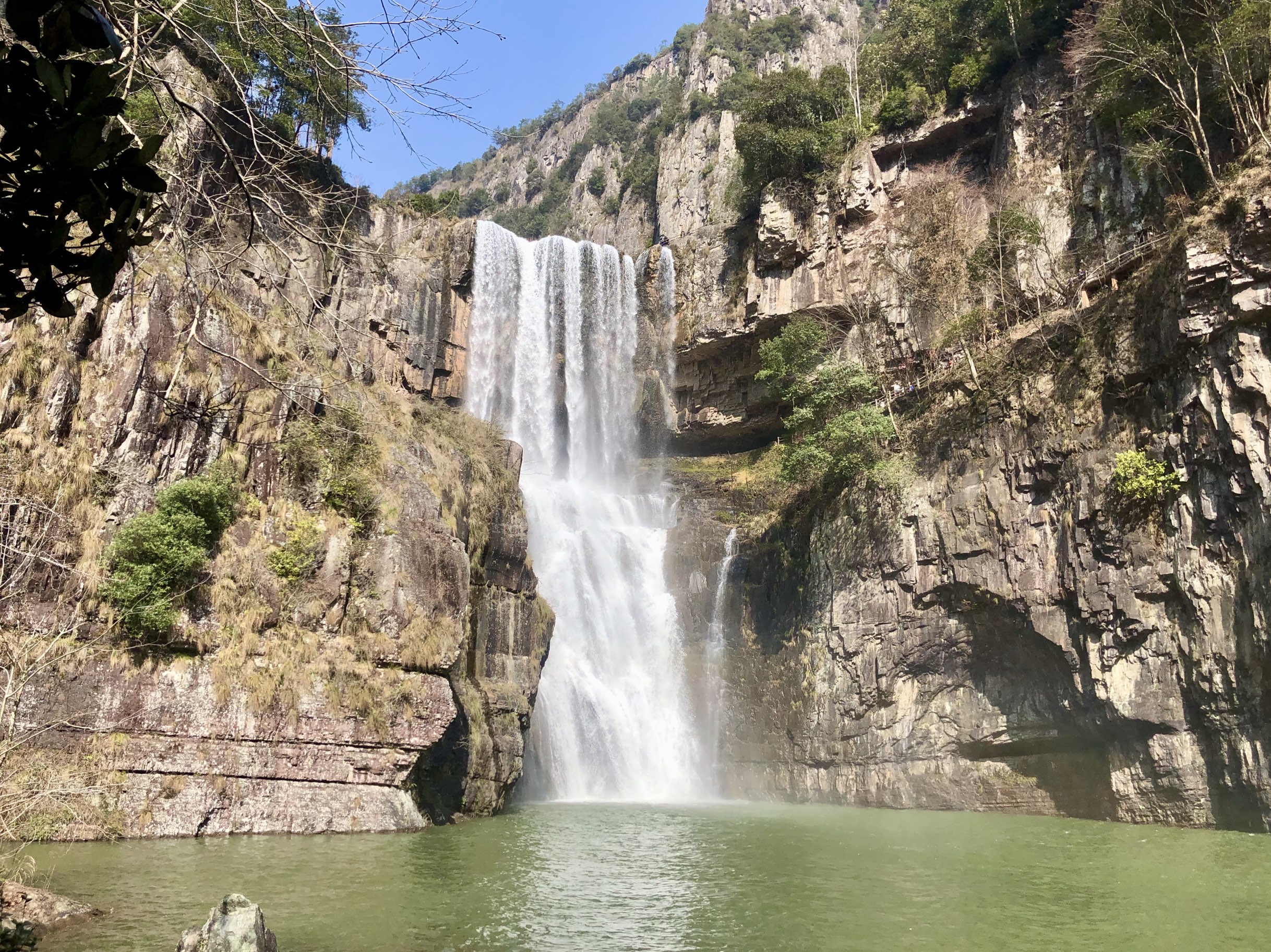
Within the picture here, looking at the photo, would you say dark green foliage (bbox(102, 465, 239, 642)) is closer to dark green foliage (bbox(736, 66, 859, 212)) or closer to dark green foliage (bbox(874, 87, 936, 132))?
dark green foliage (bbox(736, 66, 859, 212))

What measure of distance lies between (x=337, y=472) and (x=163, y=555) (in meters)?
3.75

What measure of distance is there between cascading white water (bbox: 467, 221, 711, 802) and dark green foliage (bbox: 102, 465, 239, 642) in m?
10.5

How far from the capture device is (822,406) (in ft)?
87.1

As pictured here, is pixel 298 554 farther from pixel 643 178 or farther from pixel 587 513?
pixel 643 178

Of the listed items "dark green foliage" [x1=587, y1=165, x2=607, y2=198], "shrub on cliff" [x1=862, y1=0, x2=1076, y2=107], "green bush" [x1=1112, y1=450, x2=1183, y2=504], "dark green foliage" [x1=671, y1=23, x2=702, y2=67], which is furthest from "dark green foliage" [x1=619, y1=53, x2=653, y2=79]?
"green bush" [x1=1112, y1=450, x2=1183, y2=504]

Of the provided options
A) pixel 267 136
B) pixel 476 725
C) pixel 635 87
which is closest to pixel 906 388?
pixel 476 725

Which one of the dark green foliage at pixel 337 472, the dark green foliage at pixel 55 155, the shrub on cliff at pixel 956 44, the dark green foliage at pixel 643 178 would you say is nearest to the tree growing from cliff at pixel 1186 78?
the shrub on cliff at pixel 956 44

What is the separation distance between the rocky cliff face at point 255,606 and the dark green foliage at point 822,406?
10.2 meters

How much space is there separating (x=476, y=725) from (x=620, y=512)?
48.8 ft

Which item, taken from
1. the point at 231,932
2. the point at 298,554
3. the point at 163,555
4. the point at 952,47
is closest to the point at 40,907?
the point at 231,932

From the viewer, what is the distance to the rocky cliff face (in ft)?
45.2

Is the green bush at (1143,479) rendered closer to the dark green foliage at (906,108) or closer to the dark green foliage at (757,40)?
the dark green foliage at (906,108)

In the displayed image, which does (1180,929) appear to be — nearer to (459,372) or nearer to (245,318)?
(245,318)

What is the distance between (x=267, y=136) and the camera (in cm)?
476
